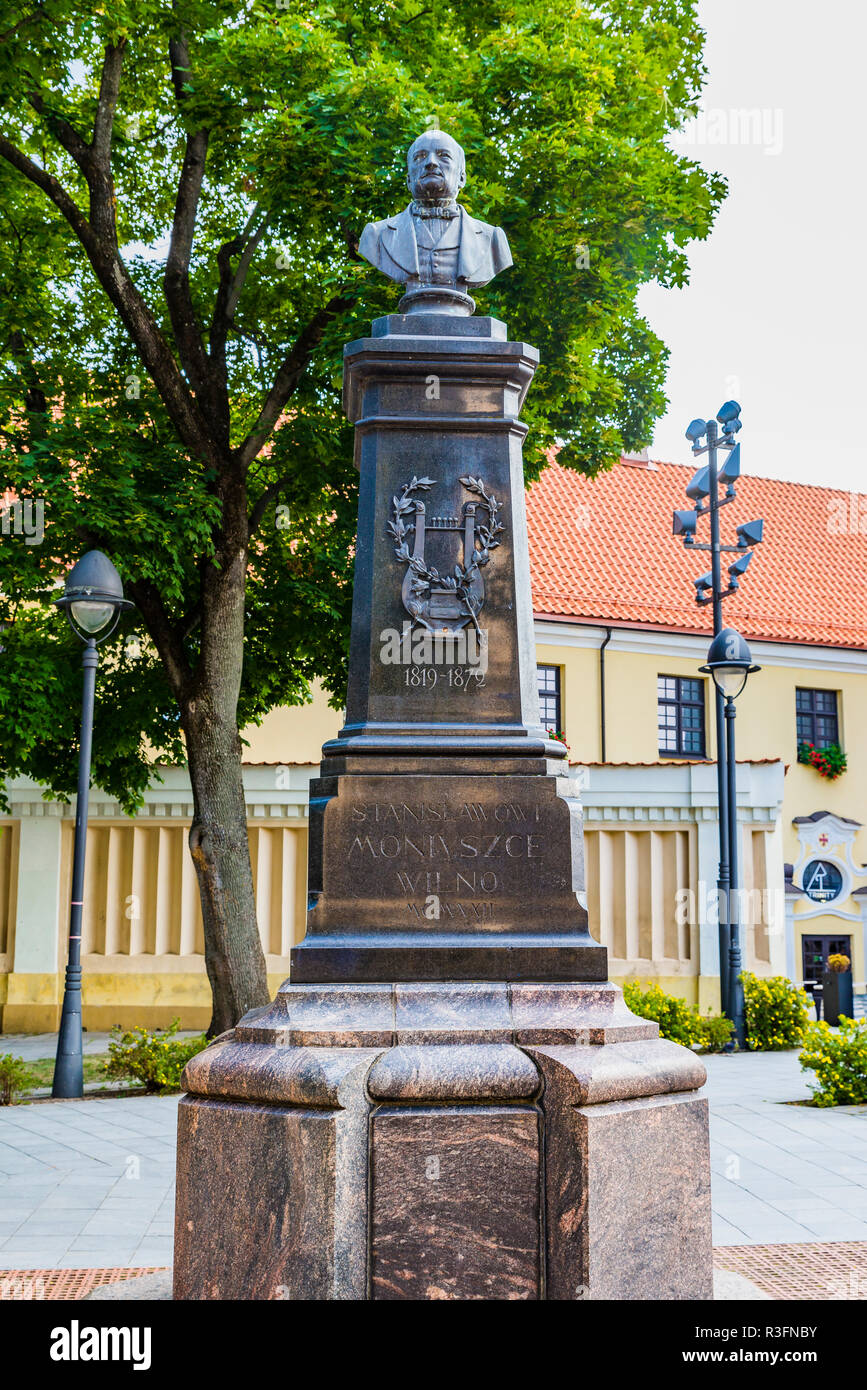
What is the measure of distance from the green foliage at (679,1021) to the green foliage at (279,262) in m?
4.92

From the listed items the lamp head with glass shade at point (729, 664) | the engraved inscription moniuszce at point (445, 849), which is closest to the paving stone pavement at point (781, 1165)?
the engraved inscription moniuszce at point (445, 849)

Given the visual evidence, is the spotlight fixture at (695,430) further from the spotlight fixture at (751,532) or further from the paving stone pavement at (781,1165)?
the paving stone pavement at (781,1165)

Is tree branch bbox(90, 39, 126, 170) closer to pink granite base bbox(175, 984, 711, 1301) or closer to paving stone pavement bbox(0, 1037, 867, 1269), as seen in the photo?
paving stone pavement bbox(0, 1037, 867, 1269)

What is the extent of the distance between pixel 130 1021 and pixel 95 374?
9.07m

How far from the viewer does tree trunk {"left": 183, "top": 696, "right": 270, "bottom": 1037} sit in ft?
43.3

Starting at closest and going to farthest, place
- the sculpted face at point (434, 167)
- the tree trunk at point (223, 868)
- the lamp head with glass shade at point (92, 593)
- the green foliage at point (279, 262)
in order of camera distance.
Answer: the sculpted face at point (434, 167) < the lamp head with glass shade at point (92, 593) < the green foliage at point (279, 262) < the tree trunk at point (223, 868)

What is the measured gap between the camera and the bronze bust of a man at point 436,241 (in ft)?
18.3

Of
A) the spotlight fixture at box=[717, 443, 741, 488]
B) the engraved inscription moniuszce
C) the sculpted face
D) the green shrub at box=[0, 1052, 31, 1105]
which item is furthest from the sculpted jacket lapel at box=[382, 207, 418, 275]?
the spotlight fixture at box=[717, 443, 741, 488]

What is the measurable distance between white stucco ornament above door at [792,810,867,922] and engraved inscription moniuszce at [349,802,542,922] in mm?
25455

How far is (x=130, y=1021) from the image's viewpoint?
1819 centimetres

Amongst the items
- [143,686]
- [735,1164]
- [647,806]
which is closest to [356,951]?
[735,1164]

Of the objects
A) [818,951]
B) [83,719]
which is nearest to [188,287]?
[83,719]

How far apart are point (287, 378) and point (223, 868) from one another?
18.1 ft
